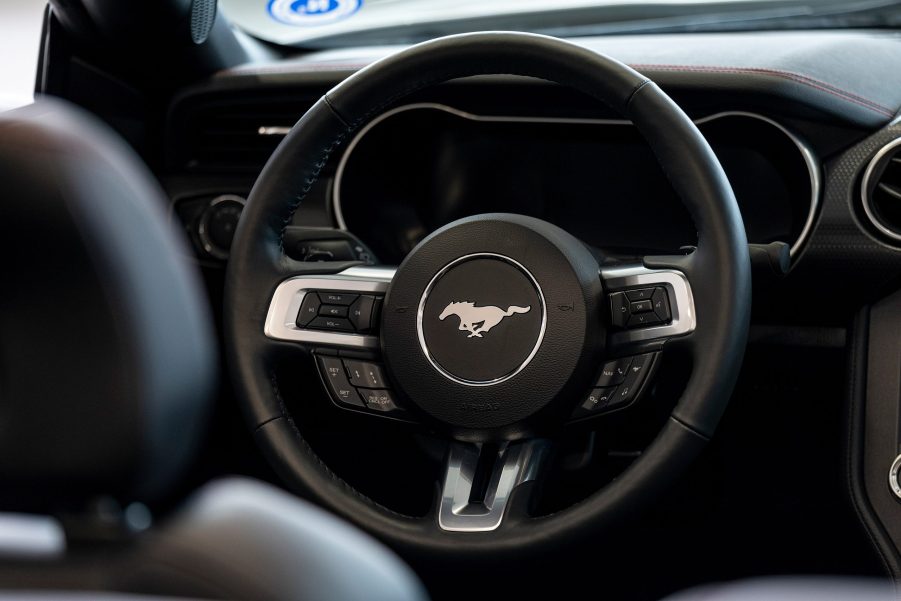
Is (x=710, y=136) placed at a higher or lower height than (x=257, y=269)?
higher

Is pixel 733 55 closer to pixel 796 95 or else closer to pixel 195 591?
pixel 796 95

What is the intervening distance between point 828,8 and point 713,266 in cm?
79

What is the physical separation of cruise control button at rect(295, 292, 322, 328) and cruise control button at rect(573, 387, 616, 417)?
12.1 inches

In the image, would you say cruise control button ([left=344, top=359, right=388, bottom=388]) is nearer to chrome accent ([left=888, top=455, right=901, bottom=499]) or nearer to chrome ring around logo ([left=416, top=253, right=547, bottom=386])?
chrome ring around logo ([left=416, top=253, right=547, bottom=386])

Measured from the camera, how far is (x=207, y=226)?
1711 mm

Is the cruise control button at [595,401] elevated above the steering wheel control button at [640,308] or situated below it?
below

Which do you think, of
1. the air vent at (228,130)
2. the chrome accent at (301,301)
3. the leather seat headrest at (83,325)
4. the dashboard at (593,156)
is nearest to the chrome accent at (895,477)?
the dashboard at (593,156)

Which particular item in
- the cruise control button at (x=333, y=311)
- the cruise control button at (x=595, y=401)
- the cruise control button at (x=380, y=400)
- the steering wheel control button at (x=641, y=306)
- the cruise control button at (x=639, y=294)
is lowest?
the cruise control button at (x=380, y=400)

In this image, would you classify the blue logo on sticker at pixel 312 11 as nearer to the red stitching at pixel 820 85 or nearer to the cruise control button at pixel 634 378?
the red stitching at pixel 820 85

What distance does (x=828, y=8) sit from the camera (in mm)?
1701

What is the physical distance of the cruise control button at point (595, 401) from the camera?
3.76 ft

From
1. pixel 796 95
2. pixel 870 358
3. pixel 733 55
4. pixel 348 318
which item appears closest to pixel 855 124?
pixel 796 95

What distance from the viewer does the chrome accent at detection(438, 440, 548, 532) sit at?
44.4 inches

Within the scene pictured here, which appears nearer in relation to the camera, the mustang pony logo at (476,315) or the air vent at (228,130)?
the mustang pony logo at (476,315)
